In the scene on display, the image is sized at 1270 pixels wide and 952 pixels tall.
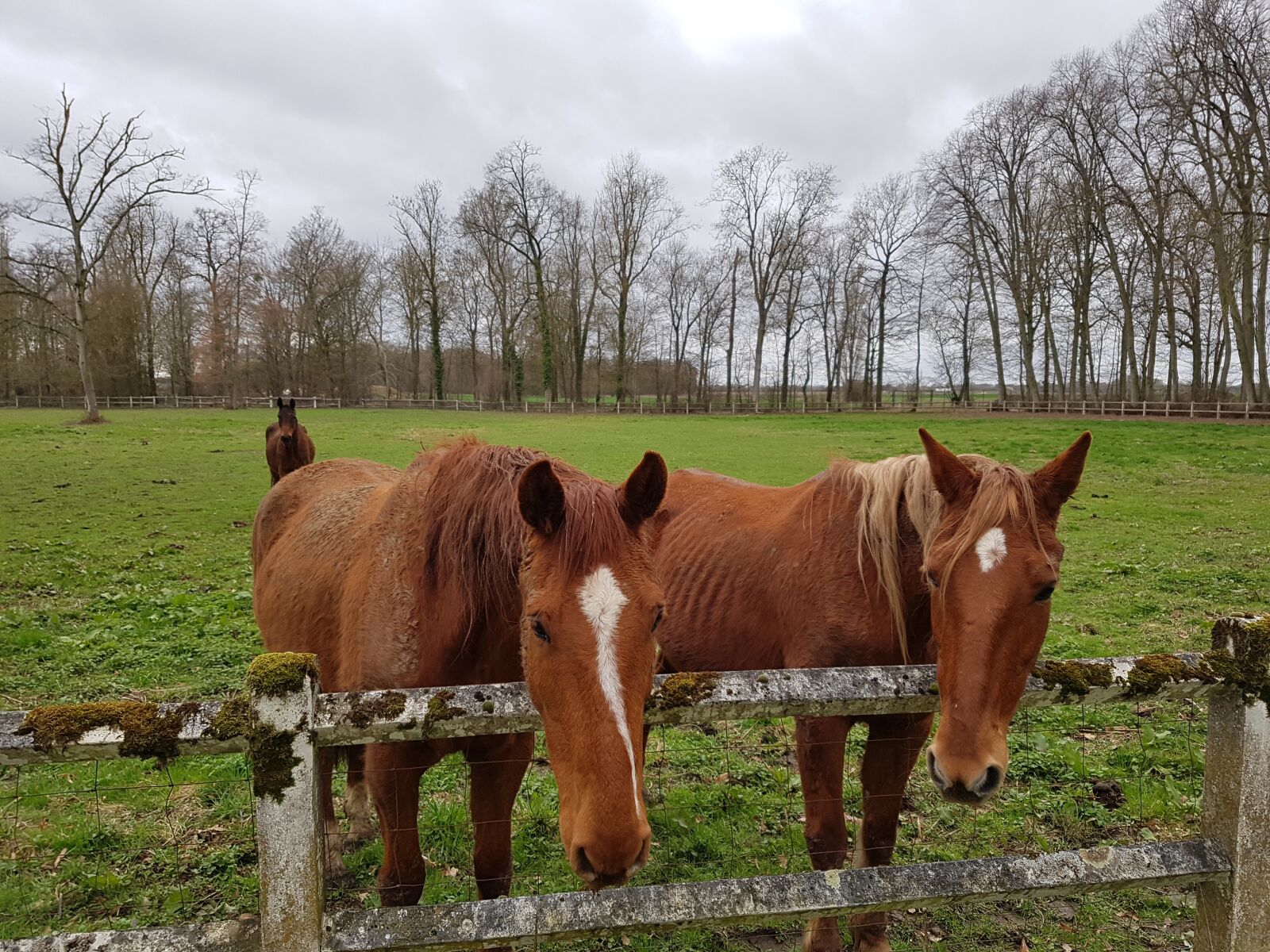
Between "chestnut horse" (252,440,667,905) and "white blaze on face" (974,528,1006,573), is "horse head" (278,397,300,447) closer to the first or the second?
"chestnut horse" (252,440,667,905)

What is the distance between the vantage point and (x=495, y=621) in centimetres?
220

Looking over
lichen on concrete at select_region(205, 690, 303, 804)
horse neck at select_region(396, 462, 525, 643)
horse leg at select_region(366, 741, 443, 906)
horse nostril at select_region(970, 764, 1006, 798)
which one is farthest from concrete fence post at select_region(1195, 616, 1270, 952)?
lichen on concrete at select_region(205, 690, 303, 804)

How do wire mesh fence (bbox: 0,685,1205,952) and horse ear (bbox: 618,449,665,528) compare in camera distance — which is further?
wire mesh fence (bbox: 0,685,1205,952)

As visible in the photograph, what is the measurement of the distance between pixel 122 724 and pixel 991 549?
2485 millimetres

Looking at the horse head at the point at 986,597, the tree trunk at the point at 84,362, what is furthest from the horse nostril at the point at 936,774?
the tree trunk at the point at 84,362

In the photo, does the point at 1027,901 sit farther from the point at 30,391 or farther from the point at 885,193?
the point at 30,391

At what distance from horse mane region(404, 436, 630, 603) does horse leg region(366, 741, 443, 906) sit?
23.9 inches

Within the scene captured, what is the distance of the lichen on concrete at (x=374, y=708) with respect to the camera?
5.34 ft

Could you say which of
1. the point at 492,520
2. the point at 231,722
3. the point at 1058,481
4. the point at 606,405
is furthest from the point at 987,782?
the point at 606,405

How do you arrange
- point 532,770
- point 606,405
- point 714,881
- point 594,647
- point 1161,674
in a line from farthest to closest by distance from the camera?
point 606,405
point 532,770
point 1161,674
point 714,881
point 594,647

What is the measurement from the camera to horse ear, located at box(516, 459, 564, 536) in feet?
5.69

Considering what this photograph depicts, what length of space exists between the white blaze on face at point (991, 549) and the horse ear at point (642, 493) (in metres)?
1.10

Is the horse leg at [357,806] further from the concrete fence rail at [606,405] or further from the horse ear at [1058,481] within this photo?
the concrete fence rail at [606,405]

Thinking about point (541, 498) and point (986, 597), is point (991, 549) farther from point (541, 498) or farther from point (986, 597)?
point (541, 498)
